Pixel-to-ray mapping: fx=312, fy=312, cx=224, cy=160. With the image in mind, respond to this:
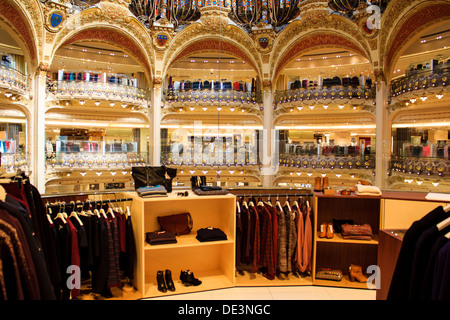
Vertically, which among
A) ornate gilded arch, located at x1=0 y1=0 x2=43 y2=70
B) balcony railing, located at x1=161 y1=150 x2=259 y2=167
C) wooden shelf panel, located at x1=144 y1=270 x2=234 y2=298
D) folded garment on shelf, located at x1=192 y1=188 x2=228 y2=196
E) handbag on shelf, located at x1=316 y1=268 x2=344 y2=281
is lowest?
wooden shelf panel, located at x1=144 y1=270 x2=234 y2=298

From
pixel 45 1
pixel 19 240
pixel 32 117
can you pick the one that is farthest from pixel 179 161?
pixel 19 240

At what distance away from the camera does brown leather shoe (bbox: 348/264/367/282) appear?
13.5ft

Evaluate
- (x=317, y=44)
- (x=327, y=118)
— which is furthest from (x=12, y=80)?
(x=327, y=118)

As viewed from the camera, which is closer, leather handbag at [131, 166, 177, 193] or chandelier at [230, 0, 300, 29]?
leather handbag at [131, 166, 177, 193]

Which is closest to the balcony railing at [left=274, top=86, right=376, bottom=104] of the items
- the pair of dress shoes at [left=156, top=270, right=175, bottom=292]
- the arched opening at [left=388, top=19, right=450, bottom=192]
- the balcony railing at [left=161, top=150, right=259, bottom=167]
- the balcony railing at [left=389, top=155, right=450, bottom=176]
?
the arched opening at [left=388, top=19, right=450, bottom=192]

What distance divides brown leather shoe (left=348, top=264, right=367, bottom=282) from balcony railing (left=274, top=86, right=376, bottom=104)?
1272cm

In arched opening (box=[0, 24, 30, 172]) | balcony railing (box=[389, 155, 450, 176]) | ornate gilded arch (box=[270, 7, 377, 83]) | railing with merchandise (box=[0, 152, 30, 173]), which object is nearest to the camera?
balcony railing (box=[389, 155, 450, 176])

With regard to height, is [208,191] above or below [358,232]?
above

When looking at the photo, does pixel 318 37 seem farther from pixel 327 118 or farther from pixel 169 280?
pixel 169 280

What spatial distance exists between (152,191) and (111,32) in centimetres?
1382

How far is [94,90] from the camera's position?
15.2 meters

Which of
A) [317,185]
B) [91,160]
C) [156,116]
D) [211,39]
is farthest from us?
[156,116]

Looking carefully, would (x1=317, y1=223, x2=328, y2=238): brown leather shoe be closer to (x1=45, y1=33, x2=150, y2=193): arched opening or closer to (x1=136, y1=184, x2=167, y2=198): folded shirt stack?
(x1=136, y1=184, x2=167, y2=198): folded shirt stack

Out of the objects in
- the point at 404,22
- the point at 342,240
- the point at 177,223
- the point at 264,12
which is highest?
the point at 264,12
